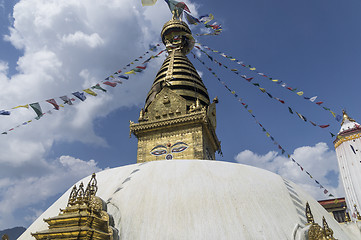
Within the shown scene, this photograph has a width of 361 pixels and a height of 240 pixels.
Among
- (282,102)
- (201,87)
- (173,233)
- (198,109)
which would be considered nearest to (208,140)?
(198,109)

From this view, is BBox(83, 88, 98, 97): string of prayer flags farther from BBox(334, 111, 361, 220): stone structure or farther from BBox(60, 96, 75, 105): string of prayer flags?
BBox(334, 111, 361, 220): stone structure

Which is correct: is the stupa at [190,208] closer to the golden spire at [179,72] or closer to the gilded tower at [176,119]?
the gilded tower at [176,119]

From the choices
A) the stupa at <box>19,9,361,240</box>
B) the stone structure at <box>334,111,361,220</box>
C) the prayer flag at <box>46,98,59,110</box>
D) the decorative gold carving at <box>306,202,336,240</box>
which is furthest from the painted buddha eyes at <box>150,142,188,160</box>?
the stone structure at <box>334,111,361,220</box>

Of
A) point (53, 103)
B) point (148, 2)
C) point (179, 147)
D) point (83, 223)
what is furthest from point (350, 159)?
point (83, 223)

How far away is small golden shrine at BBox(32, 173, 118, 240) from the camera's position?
3779 millimetres

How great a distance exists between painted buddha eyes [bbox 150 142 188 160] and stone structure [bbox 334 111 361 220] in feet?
38.3

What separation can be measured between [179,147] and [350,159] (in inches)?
511

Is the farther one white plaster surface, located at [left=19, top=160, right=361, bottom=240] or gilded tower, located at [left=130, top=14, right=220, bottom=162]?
gilded tower, located at [left=130, top=14, right=220, bottom=162]

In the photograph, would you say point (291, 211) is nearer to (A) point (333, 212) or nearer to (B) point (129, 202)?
(B) point (129, 202)

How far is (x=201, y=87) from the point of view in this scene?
18625 millimetres

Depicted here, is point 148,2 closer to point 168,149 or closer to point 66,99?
point 66,99

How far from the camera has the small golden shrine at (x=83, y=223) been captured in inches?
149

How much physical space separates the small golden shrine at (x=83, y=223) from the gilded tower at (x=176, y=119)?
33.2 feet

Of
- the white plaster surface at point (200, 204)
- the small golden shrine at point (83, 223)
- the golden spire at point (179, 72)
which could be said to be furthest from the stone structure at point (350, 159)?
the small golden shrine at point (83, 223)
